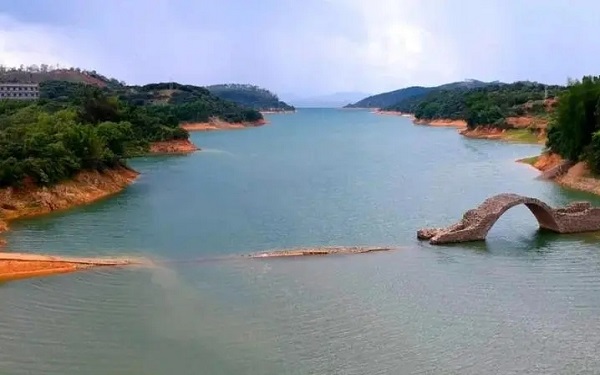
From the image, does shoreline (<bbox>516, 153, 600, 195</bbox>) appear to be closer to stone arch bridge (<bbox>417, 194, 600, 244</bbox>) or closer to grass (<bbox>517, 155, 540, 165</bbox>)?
grass (<bbox>517, 155, 540, 165</bbox>)

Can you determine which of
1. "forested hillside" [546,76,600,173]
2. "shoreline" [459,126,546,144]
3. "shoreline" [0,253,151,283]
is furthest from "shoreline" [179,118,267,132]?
"shoreline" [0,253,151,283]

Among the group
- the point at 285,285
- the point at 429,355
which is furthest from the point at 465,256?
the point at 429,355

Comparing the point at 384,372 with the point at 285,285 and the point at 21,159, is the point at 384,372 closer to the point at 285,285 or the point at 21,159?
the point at 285,285

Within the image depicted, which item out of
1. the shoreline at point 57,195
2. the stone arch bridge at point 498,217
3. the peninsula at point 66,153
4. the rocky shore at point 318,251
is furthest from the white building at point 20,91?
the stone arch bridge at point 498,217

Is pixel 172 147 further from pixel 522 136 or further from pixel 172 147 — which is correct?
pixel 522 136

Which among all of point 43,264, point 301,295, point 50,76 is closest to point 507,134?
point 301,295
